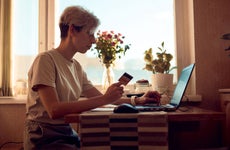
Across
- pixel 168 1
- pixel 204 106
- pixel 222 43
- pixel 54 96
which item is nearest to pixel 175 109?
pixel 54 96

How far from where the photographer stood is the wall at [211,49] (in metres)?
2.13

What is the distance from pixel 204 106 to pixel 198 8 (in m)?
0.80

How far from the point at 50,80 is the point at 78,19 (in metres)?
0.40

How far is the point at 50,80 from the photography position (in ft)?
4.12

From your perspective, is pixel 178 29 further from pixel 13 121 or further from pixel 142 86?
pixel 13 121

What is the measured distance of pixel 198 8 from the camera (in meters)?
2.18

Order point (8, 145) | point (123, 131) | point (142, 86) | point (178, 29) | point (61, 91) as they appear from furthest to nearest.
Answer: point (178, 29) → point (8, 145) → point (142, 86) → point (61, 91) → point (123, 131)

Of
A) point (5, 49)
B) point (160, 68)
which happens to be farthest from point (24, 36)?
point (160, 68)

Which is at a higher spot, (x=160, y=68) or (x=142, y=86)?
(x=160, y=68)

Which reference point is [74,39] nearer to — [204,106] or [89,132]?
[89,132]

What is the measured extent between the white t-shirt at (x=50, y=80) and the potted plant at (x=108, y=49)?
68 centimetres

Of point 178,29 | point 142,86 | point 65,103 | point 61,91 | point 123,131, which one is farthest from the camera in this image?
point 178,29

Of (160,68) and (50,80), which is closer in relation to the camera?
(50,80)

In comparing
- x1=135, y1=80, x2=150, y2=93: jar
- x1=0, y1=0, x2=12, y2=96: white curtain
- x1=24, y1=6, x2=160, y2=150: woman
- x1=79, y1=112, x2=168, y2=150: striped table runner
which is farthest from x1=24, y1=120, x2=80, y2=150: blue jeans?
x1=0, y1=0, x2=12, y2=96: white curtain
